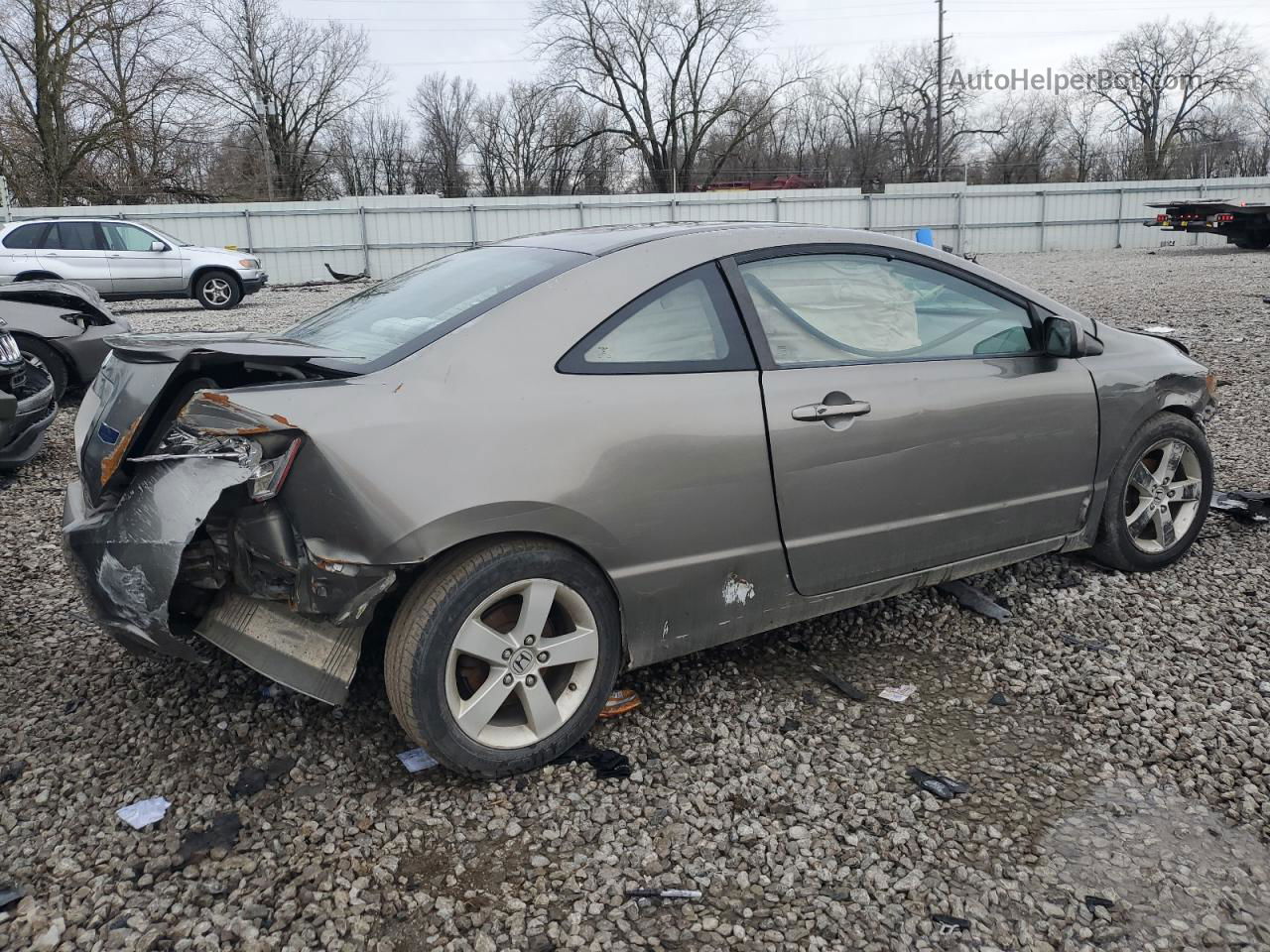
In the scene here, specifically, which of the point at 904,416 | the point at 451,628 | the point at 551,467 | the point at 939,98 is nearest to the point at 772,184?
the point at 939,98

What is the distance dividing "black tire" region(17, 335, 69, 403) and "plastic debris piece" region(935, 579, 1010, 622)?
7170 mm

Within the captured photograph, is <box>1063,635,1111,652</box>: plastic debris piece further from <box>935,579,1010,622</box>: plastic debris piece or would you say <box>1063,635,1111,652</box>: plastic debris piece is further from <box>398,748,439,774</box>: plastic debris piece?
<box>398,748,439,774</box>: plastic debris piece

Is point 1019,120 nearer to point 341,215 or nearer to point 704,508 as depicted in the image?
point 341,215

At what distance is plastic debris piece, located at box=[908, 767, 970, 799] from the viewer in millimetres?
2690

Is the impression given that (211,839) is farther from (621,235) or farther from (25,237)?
(25,237)

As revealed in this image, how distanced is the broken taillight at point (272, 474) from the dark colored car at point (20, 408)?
4084 mm

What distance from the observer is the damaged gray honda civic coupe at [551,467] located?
99.6 inches

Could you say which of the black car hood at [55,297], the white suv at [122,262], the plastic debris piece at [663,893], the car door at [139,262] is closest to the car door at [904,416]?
the plastic debris piece at [663,893]

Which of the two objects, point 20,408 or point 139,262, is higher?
point 139,262

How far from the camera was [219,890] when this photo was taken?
7.64 ft

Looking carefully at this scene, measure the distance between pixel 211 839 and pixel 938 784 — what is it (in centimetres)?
195

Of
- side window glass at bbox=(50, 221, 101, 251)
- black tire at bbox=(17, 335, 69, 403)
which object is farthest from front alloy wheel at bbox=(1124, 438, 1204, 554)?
side window glass at bbox=(50, 221, 101, 251)

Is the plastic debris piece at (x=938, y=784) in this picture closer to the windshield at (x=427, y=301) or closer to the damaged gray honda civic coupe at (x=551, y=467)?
the damaged gray honda civic coupe at (x=551, y=467)

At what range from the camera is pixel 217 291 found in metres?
17.7
